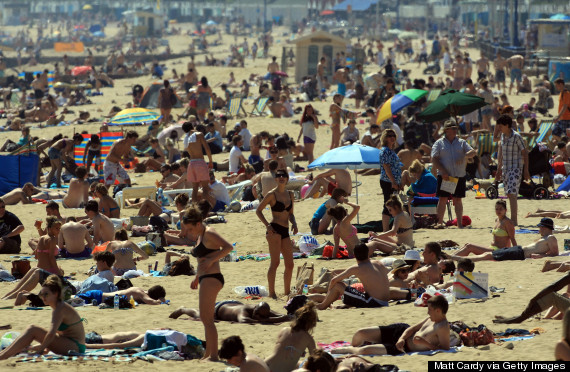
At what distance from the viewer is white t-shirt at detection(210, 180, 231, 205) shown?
1445 cm

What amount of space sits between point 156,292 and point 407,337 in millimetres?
2938

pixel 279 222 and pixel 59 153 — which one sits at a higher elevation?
pixel 279 222

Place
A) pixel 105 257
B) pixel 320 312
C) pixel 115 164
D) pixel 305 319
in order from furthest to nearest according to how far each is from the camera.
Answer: pixel 115 164
pixel 105 257
pixel 320 312
pixel 305 319

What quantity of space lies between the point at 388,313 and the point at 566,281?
166 centimetres

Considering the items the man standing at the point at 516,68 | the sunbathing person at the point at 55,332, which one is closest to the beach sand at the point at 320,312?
the sunbathing person at the point at 55,332

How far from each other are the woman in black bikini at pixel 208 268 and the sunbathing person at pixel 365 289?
5.40 feet

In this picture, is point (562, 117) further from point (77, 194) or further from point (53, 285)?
point (53, 285)

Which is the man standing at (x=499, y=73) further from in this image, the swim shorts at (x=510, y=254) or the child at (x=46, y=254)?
the child at (x=46, y=254)

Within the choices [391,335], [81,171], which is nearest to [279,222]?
[391,335]

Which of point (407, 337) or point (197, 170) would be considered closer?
point (407, 337)

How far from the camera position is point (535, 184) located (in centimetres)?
1426

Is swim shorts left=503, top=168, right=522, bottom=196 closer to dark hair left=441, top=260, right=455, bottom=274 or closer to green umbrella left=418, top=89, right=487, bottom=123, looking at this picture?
dark hair left=441, top=260, right=455, bottom=274

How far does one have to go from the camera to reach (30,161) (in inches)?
665

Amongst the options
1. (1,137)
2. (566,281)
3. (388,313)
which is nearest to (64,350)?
(388,313)
